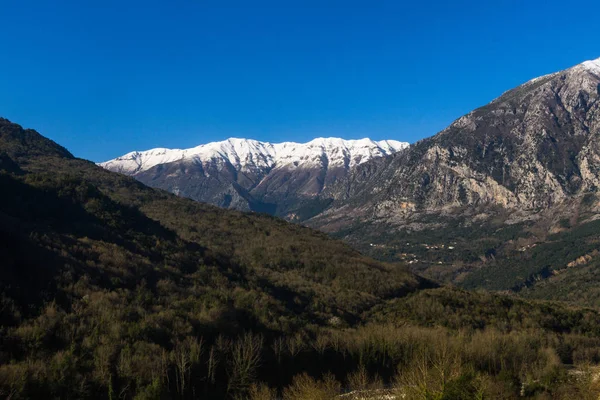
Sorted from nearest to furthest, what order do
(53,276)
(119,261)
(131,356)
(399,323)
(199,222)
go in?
(131,356), (53,276), (119,261), (399,323), (199,222)

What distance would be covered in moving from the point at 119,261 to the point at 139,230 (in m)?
30.4

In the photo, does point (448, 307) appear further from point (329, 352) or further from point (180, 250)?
point (180, 250)

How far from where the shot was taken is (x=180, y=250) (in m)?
89.2

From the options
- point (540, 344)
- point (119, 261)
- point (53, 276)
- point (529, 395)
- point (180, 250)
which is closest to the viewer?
point (529, 395)

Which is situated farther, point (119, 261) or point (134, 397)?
point (119, 261)

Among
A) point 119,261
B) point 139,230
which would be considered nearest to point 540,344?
point 119,261

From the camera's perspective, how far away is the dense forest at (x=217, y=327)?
135 ft

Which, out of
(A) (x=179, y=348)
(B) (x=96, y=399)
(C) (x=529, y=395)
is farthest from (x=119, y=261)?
(C) (x=529, y=395)

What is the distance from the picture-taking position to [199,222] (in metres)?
147

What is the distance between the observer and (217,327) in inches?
2180

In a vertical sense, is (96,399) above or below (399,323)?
above

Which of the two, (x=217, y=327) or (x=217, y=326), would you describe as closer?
(x=217, y=327)

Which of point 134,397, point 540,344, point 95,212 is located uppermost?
point 95,212

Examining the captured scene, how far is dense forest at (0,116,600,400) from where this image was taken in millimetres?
41250
